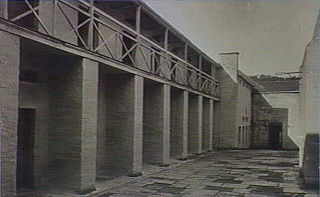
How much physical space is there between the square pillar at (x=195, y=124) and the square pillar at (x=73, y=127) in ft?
37.7

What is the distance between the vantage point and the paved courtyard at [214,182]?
972 cm

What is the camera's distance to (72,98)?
29.6 ft

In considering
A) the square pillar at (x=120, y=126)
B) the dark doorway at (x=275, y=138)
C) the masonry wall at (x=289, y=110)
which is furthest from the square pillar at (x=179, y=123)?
the dark doorway at (x=275, y=138)

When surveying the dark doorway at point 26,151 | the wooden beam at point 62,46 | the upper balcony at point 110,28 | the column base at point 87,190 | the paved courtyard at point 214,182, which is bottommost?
the paved courtyard at point 214,182

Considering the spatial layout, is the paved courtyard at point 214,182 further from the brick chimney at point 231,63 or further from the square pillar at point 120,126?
the brick chimney at point 231,63

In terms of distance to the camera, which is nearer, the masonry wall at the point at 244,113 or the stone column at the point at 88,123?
the stone column at the point at 88,123

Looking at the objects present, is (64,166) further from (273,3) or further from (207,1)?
(273,3)

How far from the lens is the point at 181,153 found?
1761 cm

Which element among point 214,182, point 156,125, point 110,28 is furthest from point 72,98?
point 156,125

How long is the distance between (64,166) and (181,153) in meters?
9.40

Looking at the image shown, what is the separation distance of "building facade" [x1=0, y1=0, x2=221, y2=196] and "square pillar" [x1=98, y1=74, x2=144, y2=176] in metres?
0.03

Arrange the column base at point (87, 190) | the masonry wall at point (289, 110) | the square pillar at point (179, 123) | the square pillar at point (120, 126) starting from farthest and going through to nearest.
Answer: the masonry wall at point (289, 110) → the square pillar at point (179, 123) → the square pillar at point (120, 126) → the column base at point (87, 190)

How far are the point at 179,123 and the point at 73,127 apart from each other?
30.5 feet

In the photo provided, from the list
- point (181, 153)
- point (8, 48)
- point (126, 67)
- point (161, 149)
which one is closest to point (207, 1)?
point (126, 67)
